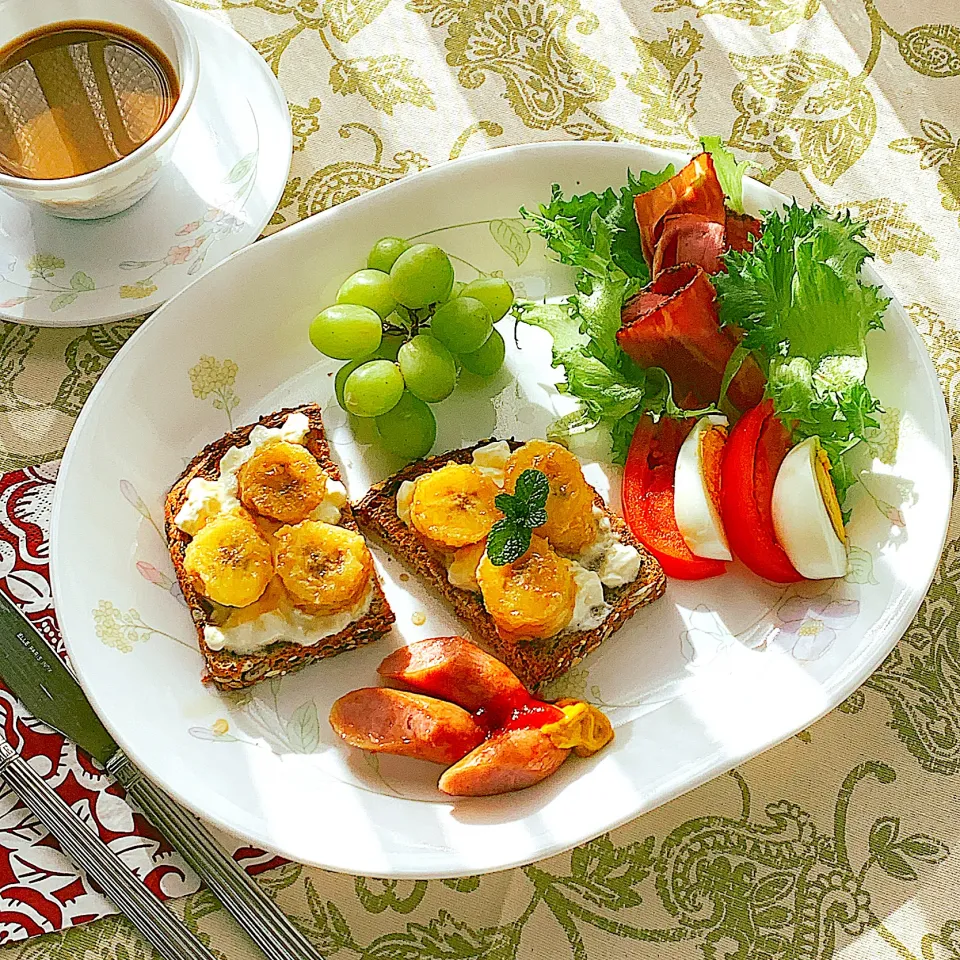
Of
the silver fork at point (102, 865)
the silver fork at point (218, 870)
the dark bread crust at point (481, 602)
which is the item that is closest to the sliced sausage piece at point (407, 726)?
the dark bread crust at point (481, 602)

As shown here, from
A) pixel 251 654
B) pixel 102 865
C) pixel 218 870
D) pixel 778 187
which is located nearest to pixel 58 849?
pixel 102 865

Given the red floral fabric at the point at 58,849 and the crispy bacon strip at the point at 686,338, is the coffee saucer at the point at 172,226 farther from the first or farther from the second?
the crispy bacon strip at the point at 686,338

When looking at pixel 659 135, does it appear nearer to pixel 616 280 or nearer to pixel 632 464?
pixel 616 280

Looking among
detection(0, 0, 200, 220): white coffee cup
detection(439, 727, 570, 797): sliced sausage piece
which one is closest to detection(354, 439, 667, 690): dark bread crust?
detection(439, 727, 570, 797): sliced sausage piece

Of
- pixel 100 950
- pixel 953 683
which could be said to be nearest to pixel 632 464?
pixel 953 683

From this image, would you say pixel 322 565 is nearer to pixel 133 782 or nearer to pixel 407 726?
pixel 407 726

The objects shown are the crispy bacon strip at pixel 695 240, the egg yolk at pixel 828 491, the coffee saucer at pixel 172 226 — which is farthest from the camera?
the coffee saucer at pixel 172 226
